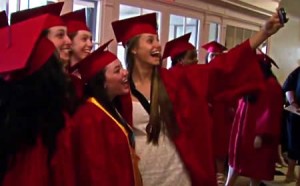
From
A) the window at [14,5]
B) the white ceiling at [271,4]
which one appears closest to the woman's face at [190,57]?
the window at [14,5]

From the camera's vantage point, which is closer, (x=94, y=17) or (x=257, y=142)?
(x=94, y=17)

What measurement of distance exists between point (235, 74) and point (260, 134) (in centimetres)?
187

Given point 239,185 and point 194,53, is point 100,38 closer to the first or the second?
point 194,53

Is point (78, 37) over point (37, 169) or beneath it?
over

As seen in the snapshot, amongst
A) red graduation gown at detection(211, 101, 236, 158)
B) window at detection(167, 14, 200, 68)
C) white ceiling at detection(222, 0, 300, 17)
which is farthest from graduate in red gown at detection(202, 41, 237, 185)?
white ceiling at detection(222, 0, 300, 17)

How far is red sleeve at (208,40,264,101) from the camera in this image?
177cm

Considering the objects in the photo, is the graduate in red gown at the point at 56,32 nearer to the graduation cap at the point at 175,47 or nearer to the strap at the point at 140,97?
the strap at the point at 140,97

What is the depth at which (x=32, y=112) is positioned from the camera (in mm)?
1251

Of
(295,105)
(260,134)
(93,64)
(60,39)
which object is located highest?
(60,39)

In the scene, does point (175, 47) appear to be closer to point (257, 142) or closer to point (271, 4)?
point (257, 142)

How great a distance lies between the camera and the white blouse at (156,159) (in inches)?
66.2

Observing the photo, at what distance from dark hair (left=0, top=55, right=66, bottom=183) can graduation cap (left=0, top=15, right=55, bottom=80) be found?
22mm

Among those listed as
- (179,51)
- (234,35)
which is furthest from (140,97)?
(234,35)

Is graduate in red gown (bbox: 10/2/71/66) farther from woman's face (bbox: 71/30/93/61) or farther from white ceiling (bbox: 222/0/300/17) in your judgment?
Answer: white ceiling (bbox: 222/0/300/17)
